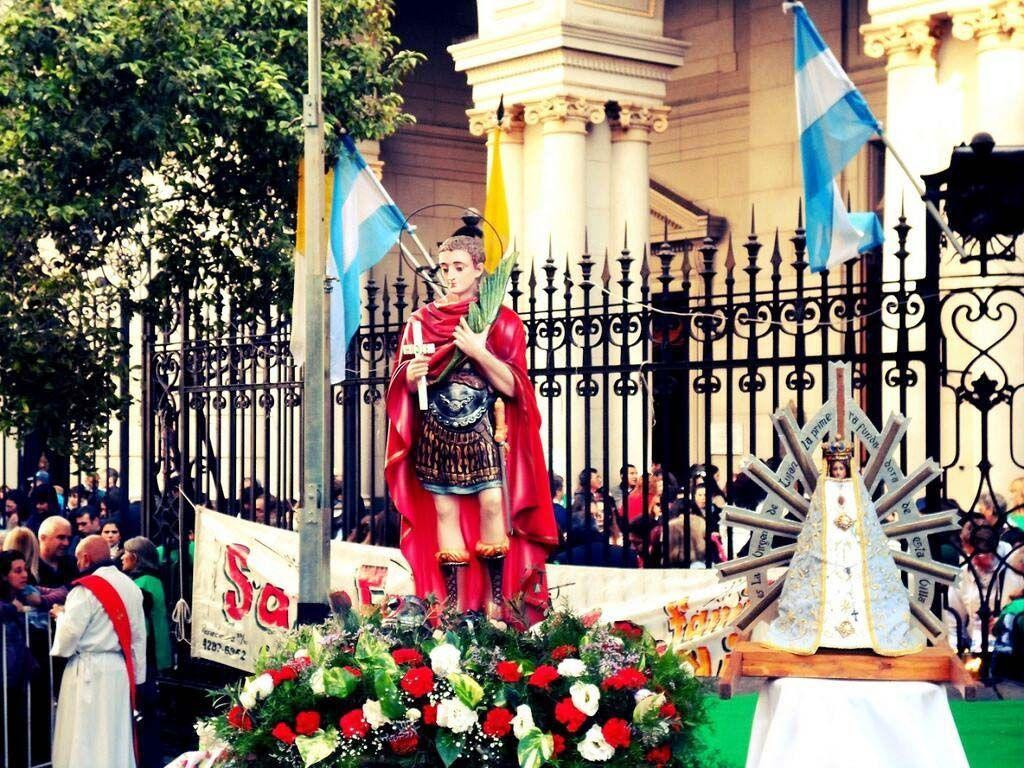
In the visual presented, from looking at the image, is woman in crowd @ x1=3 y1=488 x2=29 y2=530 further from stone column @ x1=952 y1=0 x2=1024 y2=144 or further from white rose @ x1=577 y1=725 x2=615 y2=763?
white rose @ x1=577 y1=725 x2=615 y2=763

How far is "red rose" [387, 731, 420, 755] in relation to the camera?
6375 mm

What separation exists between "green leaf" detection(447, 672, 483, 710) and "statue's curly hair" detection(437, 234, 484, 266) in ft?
8.29

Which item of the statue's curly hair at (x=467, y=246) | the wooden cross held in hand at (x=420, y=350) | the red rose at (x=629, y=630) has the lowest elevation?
the red rose at (x=629, y=630)

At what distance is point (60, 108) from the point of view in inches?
482

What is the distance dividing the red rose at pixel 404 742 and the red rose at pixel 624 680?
72cm

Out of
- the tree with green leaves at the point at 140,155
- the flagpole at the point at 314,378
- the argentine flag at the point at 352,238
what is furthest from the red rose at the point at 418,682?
the tree with green leaves at the point at 140,155

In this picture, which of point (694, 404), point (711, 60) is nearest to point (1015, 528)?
point (694, 404)

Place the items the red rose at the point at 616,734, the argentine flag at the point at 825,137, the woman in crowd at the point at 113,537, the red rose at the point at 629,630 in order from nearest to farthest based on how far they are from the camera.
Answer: the red rose at the point at 616,734 → the red rose at the point at 629,630 → the argentine flag at the point at 825,137 → the woman in crowd at the point at 113,537

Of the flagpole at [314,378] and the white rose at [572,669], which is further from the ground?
the flagpole at [314,378]

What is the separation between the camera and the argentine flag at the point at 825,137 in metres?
9.41

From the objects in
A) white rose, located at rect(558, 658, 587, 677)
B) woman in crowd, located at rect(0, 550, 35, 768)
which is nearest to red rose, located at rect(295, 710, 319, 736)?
white rose, located at rect(558, 658, 587, 677)

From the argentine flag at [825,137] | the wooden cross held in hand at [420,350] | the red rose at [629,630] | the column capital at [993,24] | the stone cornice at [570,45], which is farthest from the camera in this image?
the stone cornice at [570,45]

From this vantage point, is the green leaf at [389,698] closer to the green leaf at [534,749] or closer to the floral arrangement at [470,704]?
the floral arrangement at [470,704]

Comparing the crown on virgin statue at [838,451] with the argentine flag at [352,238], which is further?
the argentine flag at [352,238]
